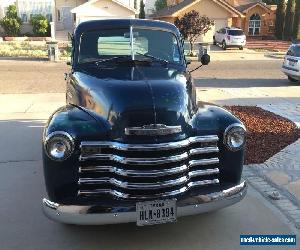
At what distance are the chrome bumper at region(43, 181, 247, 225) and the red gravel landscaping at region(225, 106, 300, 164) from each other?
2.54 m

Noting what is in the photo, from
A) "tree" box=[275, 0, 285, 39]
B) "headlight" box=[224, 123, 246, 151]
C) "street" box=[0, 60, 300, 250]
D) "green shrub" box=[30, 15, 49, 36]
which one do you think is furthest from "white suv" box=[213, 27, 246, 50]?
"headlight" box=[224, 123, 246, 151]

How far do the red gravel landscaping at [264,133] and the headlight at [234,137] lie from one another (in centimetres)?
234

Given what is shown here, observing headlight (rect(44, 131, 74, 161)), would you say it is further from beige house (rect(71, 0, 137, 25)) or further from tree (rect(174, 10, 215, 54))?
beige house (rect(71, 0, 137, 25))

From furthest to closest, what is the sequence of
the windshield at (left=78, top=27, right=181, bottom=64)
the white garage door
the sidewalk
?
1. the white garage door
2. the sidewalk
3. the windshield at (left=78, top=27, right=181, bottom=64)

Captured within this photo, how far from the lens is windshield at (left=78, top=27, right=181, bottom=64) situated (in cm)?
519

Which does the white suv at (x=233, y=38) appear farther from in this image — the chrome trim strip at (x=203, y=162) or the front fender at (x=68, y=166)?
the front fender at (x=68, y=166)

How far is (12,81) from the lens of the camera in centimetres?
1529

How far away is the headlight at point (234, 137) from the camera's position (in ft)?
13.4

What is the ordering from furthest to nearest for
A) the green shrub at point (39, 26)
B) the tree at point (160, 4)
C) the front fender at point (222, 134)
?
the tree at point (160, 4), the green shrub at point (39, 26), the front fender at point (222, 134)

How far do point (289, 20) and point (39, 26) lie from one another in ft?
82.8

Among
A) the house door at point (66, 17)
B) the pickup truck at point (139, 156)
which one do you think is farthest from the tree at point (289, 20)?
the pickup truck at point (139, 156)

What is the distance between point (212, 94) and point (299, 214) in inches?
317

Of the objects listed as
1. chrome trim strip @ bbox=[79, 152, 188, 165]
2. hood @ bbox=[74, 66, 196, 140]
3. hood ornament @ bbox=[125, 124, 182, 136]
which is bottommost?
chrome trim strip @ bbox=[79, 152, 188, 165]

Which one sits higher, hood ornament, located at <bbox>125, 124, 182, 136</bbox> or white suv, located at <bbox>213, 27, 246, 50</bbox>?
white suv, located at <bbox>213, 27, 246, 50</bbox>
